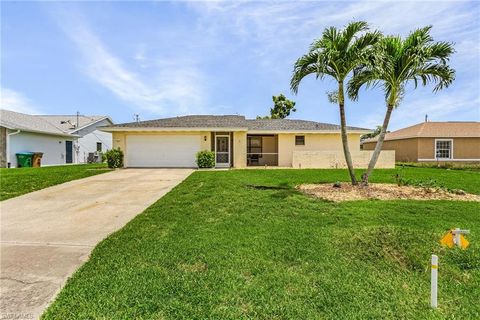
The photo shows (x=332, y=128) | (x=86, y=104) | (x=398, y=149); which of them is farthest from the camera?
(x=86, y=104)

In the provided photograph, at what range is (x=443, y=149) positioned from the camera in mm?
24984

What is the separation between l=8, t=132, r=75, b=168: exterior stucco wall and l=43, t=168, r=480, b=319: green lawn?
763 inches

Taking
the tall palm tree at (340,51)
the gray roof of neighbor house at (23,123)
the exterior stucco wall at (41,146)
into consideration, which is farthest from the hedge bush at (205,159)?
the exterior stucco wall at (41,146)

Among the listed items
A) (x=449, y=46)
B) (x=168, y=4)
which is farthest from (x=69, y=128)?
(x=449, y=46)

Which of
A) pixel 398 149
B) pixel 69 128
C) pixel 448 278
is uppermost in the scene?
pixel 69 128

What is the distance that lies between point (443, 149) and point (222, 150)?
814 inches

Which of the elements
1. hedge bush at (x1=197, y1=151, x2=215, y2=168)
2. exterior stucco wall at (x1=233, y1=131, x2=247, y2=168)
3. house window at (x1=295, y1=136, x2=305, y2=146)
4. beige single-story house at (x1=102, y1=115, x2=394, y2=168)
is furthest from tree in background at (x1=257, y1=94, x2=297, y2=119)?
hedge bush at (x1=197, y1=151, x2=215, y2=168)

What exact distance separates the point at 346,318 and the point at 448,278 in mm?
1899

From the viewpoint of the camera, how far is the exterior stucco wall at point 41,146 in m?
19.6

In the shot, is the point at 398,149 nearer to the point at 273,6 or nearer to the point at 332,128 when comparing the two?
the point at 332,128

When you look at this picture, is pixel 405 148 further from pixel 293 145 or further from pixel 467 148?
pixel 293 145

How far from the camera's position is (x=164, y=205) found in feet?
23.4

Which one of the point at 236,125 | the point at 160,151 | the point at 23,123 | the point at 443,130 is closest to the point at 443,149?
the point at 443,130

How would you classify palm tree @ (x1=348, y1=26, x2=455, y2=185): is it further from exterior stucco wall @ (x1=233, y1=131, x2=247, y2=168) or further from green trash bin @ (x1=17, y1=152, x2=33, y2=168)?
green trash bin @ (x1=17, y1=152, x2=33, y2=168)
